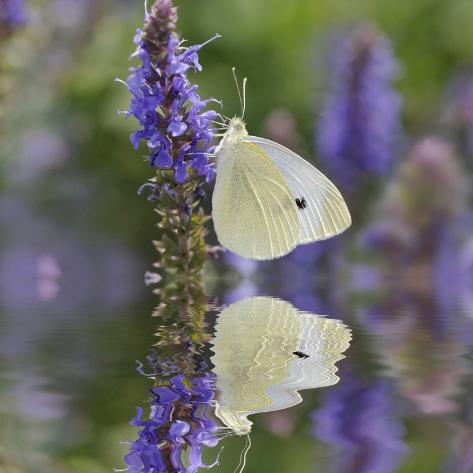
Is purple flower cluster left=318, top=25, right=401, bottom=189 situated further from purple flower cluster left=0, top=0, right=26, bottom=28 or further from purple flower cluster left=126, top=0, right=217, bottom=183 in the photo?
purple flower cluster left=126, top=0, right=217, bottom=183

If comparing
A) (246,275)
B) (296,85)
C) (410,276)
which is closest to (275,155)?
(246,275)

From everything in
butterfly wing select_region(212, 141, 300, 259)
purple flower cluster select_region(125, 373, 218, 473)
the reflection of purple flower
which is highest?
butterfly wing select_region(212, 141, 300, 259)

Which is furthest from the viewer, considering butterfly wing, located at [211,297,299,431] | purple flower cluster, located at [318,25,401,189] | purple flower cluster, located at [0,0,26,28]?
purple flower cluster, located at [318,25,401,189]

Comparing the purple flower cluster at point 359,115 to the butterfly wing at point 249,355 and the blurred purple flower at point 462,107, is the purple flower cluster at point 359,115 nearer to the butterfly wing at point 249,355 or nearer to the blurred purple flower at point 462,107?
the blurred purple flower at point 462,107

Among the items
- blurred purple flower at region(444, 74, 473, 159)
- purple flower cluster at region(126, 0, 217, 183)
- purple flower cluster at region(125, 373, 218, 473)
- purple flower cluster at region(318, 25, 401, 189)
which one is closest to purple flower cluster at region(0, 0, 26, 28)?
purple flower cluster at region(318, 25, 401, 189)

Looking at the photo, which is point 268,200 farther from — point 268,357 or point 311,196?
point 268,357

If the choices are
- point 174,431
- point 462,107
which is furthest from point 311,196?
point 462,107
